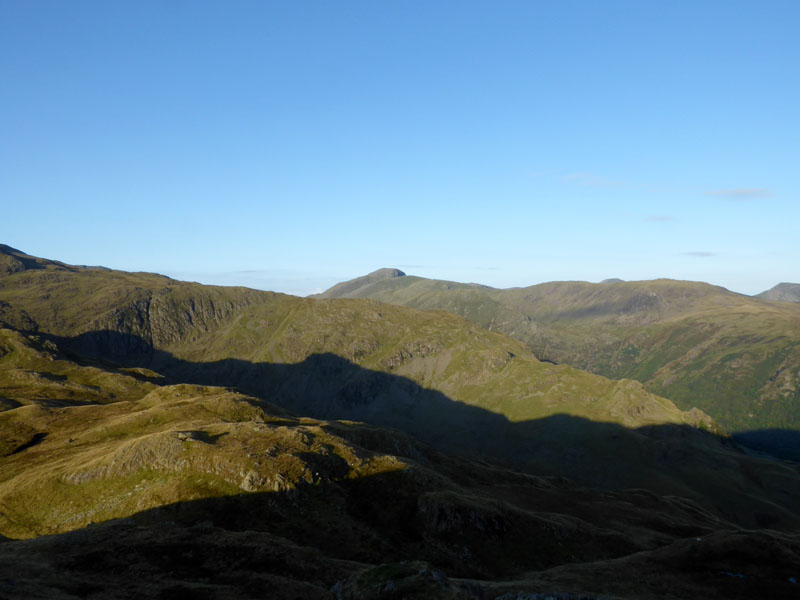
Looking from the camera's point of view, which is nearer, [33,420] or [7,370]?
[33,420]

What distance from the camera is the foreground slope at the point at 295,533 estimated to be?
1657 inches

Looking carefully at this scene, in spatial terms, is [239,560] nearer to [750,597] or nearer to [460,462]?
[750,597]

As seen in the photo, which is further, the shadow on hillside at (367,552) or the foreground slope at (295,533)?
the foreground slope at (295,533)

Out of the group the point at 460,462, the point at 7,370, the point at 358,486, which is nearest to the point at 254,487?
the point at 358,486

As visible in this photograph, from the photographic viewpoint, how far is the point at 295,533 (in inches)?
2470

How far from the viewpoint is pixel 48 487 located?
75438mm

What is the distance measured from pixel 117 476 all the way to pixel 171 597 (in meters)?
44.9

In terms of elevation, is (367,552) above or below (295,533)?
below

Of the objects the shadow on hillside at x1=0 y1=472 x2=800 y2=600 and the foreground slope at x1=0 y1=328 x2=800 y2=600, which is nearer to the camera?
the shadow on hillside at x1=0 y1=472 x2=800 y2=600

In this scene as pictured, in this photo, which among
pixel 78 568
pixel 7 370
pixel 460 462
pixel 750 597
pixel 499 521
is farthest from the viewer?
pixel 7 370

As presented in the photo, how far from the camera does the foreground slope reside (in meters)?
42.1

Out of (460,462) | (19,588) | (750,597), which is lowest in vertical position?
(460,462)

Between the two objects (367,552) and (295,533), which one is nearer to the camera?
(367,552)

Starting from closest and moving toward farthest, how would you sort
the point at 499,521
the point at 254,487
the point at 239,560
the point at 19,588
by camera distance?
the point at 19,588 → the point at 239,560 → the point at 254,487 → the point at 499,521
